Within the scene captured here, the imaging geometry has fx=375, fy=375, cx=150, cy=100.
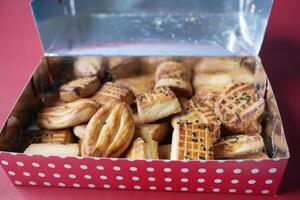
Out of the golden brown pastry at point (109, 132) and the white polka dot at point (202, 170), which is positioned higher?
the golden brown pastry at point (109, 132)

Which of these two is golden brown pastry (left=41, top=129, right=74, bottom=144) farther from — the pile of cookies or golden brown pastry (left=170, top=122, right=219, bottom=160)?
golden brown pastry (left=170, top=122, right=219, bottom=160)

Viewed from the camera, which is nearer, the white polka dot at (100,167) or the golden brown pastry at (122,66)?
the white polka dot at (100,167)

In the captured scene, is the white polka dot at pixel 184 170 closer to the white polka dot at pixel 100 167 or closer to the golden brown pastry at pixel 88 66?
the white polka dot at pixel 100 167

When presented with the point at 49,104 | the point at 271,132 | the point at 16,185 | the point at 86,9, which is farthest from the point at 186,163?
the point at 86,9

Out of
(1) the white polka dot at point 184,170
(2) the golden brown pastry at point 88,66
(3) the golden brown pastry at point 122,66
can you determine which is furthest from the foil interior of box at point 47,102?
(1) the white polka dot at point 184,170

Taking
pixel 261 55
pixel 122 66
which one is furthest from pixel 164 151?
pixel 261 55

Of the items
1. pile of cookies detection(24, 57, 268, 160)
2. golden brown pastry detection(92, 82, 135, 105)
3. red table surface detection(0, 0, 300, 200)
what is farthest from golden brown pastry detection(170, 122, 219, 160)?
golden brown pastry detection(92, 82, 135, 105)
